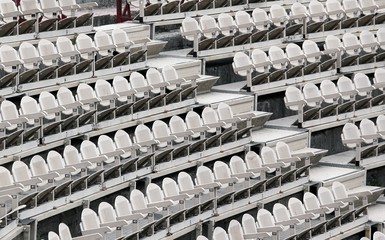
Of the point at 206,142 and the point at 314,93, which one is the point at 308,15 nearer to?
the point at 314,93

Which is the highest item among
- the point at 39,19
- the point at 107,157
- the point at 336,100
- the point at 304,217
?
the point at 39,19

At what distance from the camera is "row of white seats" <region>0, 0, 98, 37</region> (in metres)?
15.7

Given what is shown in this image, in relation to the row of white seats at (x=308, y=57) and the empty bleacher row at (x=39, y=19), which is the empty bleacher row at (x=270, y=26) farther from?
the empty bleacher row at (x=39, y=19)

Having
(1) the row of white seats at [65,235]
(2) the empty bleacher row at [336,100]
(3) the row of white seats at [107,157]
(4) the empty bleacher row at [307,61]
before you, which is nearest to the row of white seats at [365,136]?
(2) the empty bleacher row at [336,100]

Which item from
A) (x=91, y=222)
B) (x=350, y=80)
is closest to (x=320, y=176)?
(x=350, y=80)

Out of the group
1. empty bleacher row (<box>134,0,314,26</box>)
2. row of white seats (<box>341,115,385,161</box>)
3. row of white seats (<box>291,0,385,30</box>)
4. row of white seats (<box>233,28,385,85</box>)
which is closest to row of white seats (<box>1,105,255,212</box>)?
row of white seats (<box>233,28,385,85</box>)

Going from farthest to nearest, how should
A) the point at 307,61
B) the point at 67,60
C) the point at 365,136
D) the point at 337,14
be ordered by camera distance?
the point at 337,14 < the point at 307,61 < the point at 365,136 < the point at 67,60

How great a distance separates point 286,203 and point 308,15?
397 centimetres

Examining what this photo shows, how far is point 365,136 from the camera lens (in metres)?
17.4

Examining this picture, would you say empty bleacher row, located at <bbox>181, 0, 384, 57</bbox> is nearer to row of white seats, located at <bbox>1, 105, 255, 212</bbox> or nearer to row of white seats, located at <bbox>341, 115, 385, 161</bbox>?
row of white seats, located at <bbox>1, 105, 255, 212</bbox>

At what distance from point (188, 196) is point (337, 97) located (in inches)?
156

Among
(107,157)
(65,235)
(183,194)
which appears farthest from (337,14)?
(65,235)

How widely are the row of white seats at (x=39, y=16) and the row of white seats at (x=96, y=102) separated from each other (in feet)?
3.15

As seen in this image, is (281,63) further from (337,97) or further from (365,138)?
(365,138)
